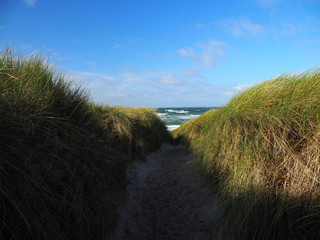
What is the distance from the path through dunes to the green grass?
0.47m

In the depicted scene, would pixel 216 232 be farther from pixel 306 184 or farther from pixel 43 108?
pixel 43 108

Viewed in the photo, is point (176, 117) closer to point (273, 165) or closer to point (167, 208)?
point (167, 208)

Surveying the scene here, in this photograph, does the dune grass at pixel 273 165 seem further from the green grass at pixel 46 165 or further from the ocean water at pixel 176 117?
the ocean water at pixel 176 117

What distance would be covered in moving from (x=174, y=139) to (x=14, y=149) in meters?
12.0

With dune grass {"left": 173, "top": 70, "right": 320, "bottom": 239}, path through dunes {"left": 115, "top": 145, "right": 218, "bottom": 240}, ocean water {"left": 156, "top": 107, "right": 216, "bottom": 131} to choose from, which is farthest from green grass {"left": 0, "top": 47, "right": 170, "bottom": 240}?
ocean water {"left": 156, "top": 107, "right": 216, "bottom": 131}

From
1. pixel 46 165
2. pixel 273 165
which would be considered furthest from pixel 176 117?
pixel 46 165

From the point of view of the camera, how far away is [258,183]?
2395mm

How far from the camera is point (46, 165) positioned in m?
1.99

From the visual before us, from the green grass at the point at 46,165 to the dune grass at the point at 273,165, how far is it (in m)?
1.65

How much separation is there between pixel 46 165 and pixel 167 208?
2.60 m

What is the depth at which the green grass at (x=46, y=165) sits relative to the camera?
1.59 metres

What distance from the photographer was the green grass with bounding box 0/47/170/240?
5.22 feet

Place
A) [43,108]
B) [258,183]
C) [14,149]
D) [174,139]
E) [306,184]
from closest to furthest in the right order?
[14,149], [306,184], [258,183], [43,108], [174,139]

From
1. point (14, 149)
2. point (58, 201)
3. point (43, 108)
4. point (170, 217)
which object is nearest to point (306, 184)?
point (170, 217)
